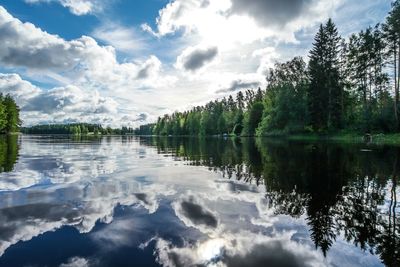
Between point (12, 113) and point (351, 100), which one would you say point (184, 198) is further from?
point (12, 113)

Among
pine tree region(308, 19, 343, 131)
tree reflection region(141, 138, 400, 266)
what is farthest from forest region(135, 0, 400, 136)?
tree reflection region(141, 138, 400, 266)

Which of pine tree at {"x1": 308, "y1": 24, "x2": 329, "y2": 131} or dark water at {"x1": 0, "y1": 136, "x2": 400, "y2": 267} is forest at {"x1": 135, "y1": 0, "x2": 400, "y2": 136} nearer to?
pine tree at {"x1": 308, "y1": 24, "x2": 329, "y2": 131}

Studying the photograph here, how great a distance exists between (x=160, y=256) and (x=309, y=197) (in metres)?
6.85

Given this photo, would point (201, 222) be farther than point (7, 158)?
No

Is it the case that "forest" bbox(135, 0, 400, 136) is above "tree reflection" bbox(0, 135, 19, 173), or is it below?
above

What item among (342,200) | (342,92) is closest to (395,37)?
(342,92)

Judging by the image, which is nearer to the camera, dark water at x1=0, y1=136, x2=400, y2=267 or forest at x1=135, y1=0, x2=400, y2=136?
dark water at x1=0, y1=136, x2=400, y2=267

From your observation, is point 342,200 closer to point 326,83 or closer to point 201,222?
point 201,222

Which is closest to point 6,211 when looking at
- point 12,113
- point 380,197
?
point 380,197

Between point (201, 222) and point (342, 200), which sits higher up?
point (342, 200)

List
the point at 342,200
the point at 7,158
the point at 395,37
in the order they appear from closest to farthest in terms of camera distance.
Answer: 1. the point at 342,200
2. the point at 7,158
3. the point at 395,37

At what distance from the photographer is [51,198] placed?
1116 centimetres

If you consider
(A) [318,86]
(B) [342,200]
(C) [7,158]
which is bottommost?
(C) [7,158]

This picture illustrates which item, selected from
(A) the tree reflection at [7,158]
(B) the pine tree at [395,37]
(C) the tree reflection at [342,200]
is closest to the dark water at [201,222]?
(C) the tree reflection at [342,200]
